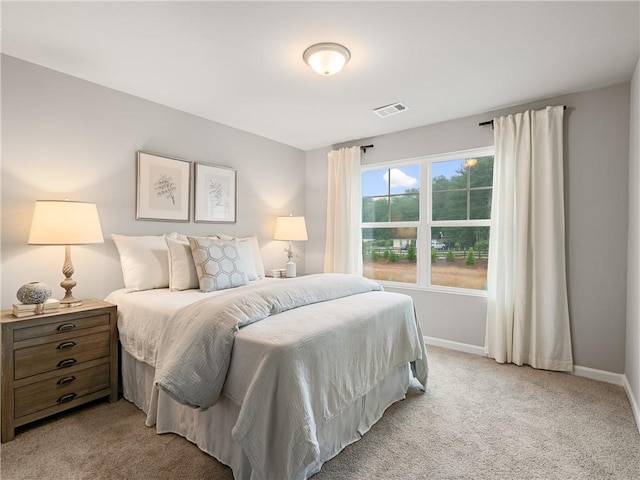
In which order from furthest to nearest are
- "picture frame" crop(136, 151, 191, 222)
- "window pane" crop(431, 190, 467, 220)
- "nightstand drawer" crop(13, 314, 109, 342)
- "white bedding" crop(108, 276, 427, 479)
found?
1. "window pane" crop(431, 190, 467, 220)
2. "picture frame" crop(136, 151, 191, 222)
3. "nightstand drawer" crop(13, 314, 109, 342)
4. "white bedding" crop(108, 276, 427, 479)

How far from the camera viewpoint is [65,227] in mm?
2180

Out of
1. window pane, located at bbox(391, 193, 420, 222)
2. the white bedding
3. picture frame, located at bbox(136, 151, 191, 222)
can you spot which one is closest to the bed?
the white bedding

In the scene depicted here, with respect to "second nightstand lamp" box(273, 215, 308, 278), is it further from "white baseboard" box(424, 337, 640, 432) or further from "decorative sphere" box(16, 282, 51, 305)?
"decorative sphere" box(16, 282, 51, 305)

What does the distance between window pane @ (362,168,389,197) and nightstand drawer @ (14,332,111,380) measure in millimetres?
3104

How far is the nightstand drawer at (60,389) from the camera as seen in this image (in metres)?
1.96

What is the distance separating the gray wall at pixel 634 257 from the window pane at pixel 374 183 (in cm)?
220

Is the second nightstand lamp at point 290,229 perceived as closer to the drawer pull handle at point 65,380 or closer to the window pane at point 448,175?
the window pane at point 448,175

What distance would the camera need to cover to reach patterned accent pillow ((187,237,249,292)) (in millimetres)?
2629

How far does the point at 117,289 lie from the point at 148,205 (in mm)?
763

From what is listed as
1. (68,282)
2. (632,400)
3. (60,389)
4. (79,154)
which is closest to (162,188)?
(79,154)

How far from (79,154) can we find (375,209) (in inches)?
119

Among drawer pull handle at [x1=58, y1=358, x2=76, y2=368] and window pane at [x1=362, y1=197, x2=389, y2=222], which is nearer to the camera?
drawer pull handle at [x1=58, y1=358, x2=76, y2=368]

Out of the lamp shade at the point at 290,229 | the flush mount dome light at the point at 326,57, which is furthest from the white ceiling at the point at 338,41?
the lamp shade at the point at 290,229

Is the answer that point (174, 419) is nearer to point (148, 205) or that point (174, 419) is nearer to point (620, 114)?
point (148, 205)
